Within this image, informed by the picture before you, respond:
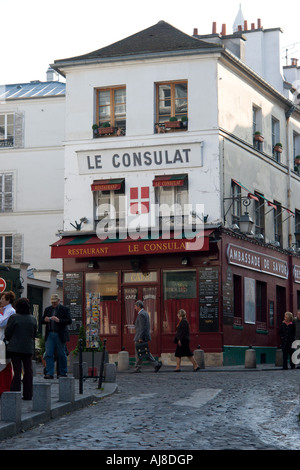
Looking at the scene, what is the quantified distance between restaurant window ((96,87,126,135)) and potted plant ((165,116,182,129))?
1509 millimetres

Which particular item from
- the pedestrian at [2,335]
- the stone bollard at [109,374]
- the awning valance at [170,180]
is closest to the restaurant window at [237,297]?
the awning valance at [170,180]

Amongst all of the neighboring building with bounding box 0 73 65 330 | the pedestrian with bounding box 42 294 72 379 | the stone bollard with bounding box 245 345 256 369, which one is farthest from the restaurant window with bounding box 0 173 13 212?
the pedestrian with bounding box 42 294 72 379

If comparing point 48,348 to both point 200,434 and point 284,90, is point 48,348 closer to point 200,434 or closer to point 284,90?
point 200,434

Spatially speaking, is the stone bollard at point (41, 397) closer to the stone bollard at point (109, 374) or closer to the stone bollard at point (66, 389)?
the stone bollard at point (66, 389)

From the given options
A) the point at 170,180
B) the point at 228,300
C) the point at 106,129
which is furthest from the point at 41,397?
the point at 106,129

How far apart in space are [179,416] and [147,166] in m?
16.3

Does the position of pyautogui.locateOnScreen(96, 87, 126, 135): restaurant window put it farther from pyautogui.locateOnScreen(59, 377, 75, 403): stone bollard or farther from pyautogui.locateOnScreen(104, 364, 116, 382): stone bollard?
pyautogui.locateOnScreen(59, 377, 75, 403): stone bollard

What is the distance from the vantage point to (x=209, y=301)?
26500 millimetres

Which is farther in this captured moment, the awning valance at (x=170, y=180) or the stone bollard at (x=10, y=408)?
the awning valance at (x=170, y=180)

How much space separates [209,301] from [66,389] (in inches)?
527

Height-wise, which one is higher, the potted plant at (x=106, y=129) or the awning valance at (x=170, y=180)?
the potted plant at (x=106, y=129)

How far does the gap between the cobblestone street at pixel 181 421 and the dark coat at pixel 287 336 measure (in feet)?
20.3

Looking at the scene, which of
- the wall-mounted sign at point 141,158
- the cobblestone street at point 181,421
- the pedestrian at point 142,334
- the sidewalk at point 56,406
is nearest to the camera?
the cobblestone street at point 181,421

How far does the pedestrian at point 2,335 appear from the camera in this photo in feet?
43.0
